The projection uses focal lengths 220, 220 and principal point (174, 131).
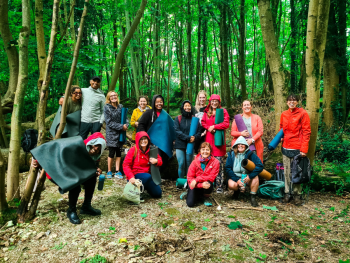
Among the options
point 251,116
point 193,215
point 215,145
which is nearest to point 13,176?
point 193,215

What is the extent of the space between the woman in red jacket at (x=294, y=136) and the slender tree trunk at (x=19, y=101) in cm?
442

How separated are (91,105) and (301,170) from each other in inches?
168

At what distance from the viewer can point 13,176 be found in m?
3.42

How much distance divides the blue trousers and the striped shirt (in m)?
1.66

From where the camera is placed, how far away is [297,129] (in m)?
3.95

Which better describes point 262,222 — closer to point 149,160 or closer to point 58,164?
point 149,160

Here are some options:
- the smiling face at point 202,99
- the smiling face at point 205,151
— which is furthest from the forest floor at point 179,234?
the smiling face at point 202,99

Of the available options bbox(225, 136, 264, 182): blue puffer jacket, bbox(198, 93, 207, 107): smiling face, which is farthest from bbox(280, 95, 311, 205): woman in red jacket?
bbox(198, 93, 207, 107): smiling face

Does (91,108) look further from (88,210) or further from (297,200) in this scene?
(297,200)

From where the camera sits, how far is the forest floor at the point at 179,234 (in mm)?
2564

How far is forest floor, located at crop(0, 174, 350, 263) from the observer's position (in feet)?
8.41

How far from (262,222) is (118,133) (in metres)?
3.31

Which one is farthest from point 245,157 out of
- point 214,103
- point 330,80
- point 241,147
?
point 330,80

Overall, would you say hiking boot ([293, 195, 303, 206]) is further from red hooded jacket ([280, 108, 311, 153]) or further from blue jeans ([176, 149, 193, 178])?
blue jeans ([176, 149, 193, 178])
